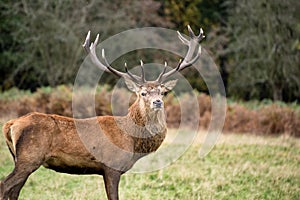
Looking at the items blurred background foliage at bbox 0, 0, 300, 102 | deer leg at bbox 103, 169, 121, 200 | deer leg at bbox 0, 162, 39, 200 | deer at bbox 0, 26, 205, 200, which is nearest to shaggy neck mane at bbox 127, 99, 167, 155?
deer at bbox 0, 26, 205, 200

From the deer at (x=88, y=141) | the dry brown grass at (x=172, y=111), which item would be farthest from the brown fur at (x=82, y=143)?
the dry brown grass at (x=172, y=111)

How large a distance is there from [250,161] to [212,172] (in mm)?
1488

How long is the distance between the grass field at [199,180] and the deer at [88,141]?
143 centimetres

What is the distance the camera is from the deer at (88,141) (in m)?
6.64

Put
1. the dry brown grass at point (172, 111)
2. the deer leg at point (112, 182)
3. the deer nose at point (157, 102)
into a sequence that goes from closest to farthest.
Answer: the deer leg at point (112, 182), the deer nose at point (157, 102), the dry brown grass at point (172, 111)

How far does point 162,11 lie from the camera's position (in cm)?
2869

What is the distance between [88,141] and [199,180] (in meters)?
3.31

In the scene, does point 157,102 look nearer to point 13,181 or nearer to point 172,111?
point 13,181

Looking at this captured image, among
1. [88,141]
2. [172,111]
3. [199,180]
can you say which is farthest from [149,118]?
[172,111]

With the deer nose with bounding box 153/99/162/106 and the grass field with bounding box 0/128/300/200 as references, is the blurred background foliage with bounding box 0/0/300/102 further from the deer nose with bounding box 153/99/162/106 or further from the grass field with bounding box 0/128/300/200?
the deer nose with bounding box 153/99/162/106

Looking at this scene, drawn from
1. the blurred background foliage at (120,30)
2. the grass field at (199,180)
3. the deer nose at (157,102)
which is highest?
the deer nose at (157,102)

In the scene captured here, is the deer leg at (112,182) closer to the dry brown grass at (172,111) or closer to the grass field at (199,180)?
the grass field at (199,180)

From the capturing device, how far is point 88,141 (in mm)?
7004

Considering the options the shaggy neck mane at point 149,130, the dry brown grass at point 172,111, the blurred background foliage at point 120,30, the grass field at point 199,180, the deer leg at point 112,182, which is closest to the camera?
the deer leg at point 112,182
